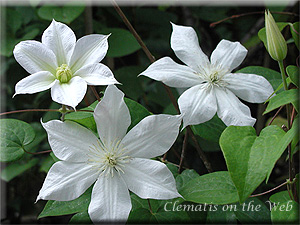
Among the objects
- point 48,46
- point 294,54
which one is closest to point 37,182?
point 48,46

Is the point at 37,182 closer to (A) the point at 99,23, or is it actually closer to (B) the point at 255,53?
(A) the point at 99,23

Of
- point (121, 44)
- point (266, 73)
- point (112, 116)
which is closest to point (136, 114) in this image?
point (112, 116)

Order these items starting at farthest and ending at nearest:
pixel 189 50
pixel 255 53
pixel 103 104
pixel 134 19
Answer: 1. pixel 134 19
2. pixel 255 53
3. pixel 189 50
4. pixel 103 104

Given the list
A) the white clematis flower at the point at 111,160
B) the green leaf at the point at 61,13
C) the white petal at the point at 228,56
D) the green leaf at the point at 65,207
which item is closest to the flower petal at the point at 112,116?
the white clematis flower at the point at 111,160

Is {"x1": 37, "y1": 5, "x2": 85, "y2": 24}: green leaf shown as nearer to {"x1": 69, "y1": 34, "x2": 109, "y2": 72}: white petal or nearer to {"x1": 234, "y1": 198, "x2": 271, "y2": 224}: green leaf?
{"x1": 69, "y1": 34, "x2": 109, "y2": 72}: white petal

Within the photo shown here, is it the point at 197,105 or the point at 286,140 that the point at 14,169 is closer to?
the point at 197,105
